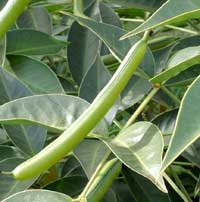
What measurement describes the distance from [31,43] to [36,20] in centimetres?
14

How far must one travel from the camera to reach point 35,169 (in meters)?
0.59

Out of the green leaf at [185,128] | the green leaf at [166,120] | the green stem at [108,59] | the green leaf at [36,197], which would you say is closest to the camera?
the green leaf at [185,128]

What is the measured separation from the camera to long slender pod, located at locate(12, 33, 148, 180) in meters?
0.59

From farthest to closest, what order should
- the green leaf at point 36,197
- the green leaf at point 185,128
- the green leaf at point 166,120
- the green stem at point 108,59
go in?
the green stem at point 108,59 < the green leaf at point 166,120 < the green leaf at point 36,197 < the green leaf at point 185,128

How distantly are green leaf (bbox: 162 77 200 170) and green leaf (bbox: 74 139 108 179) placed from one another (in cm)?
19

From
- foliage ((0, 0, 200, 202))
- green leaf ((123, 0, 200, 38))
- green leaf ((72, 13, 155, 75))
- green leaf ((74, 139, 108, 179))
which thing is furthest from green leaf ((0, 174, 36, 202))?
green leaf ((123, 0, 200, 38))

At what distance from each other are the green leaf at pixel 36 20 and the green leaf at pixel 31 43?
4.7 inches

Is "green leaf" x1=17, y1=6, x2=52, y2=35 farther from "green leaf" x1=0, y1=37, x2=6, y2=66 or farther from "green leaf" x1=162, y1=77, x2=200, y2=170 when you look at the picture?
"green leaf" x1=162, y1=77, x2=200, y2=170

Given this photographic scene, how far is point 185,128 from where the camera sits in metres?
0.52

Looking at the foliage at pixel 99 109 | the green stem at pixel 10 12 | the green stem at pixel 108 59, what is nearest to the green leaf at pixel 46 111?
the foliage at pixel 99 109

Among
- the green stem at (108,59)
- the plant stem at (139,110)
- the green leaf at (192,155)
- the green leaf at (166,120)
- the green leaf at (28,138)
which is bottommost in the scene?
the green leaf at (192,155)

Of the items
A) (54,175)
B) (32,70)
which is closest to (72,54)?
(32,70)

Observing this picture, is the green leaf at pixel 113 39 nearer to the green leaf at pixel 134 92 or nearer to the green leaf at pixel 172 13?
the green leaf at pixel 134 92

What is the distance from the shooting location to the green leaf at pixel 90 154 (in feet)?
2.32
